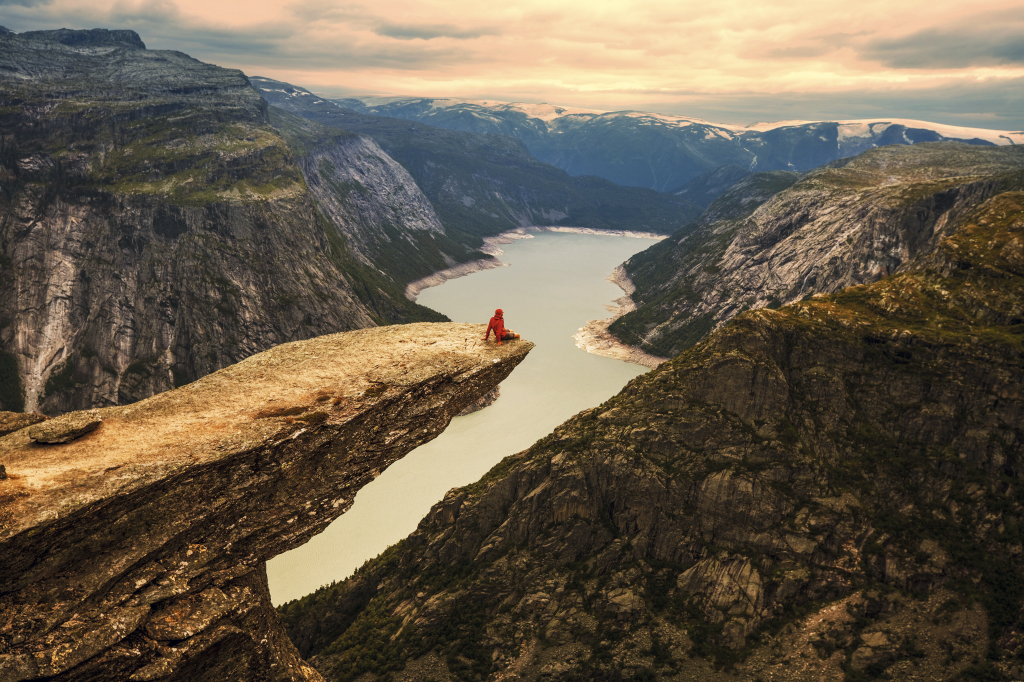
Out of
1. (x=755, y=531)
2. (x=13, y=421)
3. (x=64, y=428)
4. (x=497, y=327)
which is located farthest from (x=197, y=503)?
(x=755, y=531)

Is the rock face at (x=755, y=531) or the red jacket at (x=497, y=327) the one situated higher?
the red jacket at (x=497, y=327)

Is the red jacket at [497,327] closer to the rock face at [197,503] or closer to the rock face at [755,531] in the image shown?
the rock face at [197,503]

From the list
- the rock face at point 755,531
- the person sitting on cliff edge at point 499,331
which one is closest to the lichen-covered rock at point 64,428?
the person sitting on cliff edge at point 499,331

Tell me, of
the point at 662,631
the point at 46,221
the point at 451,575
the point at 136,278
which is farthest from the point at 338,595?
the point at 46,221

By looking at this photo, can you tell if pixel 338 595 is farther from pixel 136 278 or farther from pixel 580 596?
pixel 136 278

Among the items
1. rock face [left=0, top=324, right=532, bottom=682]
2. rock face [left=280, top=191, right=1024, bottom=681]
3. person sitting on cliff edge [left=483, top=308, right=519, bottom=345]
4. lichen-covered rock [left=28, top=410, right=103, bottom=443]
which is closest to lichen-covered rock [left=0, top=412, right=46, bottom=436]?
rock face [left=0, top=324, right=532, bottom=682]

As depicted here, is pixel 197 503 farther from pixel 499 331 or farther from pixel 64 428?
pixel 499 331

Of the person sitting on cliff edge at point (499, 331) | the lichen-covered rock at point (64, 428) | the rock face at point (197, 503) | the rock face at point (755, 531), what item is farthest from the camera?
the rock face at point (755, 531)
